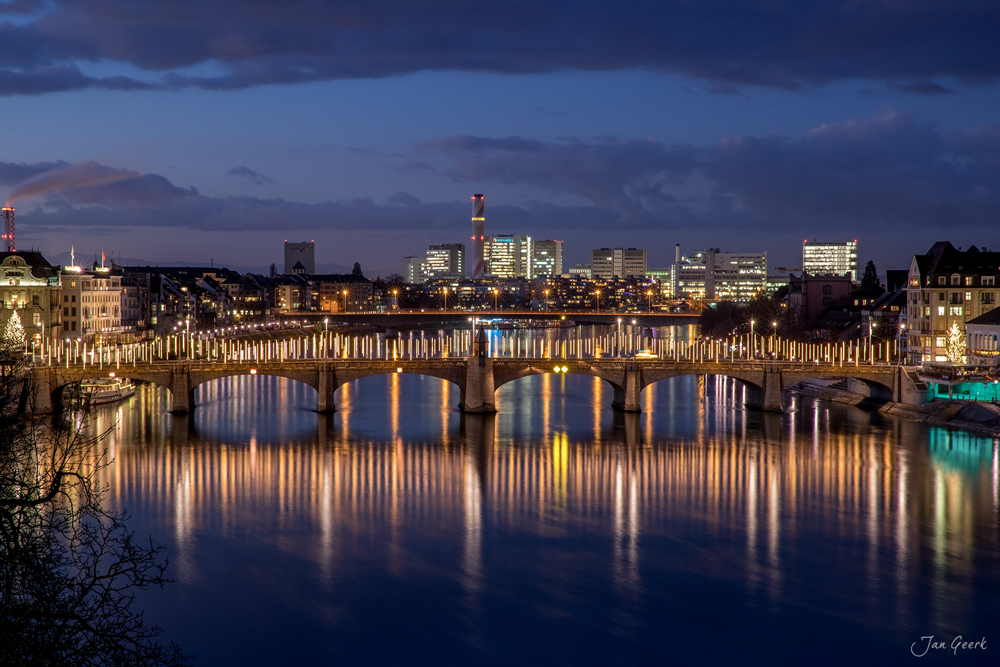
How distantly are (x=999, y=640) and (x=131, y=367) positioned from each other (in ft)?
184

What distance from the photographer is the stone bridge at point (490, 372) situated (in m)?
67.6

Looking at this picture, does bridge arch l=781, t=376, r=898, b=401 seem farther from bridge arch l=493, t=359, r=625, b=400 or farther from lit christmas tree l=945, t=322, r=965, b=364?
bridge arch l=493, t=359, r=625, b=400

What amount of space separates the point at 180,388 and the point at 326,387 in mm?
10162

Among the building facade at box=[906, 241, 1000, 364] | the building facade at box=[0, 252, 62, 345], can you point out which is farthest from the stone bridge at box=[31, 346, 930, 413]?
the building facade at box=[0, 252, 62, 345]

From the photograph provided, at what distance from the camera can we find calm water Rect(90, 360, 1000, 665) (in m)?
29.3

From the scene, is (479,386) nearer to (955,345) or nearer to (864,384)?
(864,384)

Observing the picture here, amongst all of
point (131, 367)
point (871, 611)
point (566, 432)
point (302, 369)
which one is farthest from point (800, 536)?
point (131, 367)

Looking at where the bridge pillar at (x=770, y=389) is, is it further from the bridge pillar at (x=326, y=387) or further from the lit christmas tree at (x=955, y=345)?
the bridge pillar at (x=326, y=387)

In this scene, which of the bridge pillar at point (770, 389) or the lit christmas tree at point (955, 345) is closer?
the bridge pillar at point (770, 389)

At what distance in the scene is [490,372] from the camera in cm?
6938

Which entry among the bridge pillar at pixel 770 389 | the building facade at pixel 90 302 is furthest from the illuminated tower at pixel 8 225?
the bridge pillar at pixel 770 389
